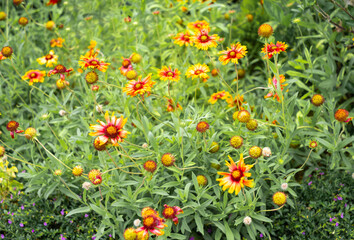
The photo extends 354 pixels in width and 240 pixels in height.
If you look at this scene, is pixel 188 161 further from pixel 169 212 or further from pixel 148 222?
pixel 148 222

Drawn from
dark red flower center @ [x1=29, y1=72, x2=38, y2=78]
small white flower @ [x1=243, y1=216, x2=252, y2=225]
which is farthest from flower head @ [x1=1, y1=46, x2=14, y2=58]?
small white flower @ [x1=243, y1=216, x2=252, y2=225]

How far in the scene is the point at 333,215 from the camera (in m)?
2.41

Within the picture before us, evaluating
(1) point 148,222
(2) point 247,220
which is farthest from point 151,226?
(2) point 247,220

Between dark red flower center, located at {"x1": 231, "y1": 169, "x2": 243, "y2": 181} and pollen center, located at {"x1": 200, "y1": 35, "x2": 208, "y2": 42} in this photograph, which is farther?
pollen center, located at {"x1": 200, "y1": 35, "x2": 208, "y2": 42}

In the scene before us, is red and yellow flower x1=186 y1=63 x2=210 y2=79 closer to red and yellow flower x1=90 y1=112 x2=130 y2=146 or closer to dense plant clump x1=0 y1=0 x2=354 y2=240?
dense plant clump x1=0 y1=0 x2=354 y2=240

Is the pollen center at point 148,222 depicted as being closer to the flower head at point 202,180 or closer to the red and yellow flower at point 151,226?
the red and yellow flower at point 151,226

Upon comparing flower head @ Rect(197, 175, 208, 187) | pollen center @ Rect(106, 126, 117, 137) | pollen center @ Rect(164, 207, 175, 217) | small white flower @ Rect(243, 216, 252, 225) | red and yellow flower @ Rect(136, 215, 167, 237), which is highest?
pollen center @ Rect(106, 126, 117, 137)

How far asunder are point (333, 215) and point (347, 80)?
1.15 metres

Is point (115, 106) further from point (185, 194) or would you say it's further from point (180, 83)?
point (185, 194)

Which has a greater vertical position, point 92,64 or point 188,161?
point 92,64

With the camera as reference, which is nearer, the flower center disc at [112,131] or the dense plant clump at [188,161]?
the flower center disc at [112,131]

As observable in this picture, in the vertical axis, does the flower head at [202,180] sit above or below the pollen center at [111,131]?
below

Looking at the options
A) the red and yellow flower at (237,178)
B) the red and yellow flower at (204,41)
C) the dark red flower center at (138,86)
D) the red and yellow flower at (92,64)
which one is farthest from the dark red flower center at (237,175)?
the red and yellow flower at (92,64)

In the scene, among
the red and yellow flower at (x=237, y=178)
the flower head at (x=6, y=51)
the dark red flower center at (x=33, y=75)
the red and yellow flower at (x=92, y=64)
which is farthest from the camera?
the dark red flower center at (x=33, y=75)
